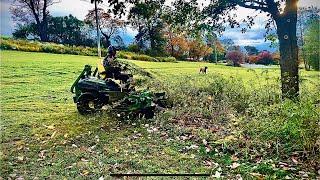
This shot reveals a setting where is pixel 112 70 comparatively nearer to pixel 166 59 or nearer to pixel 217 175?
pixel 166 59

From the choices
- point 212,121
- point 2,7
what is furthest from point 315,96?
point 2,7

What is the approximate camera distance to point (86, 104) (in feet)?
17.3

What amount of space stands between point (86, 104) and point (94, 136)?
110cm

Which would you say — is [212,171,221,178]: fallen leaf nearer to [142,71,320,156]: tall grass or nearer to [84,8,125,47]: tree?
[142,71,320,156]: tall grass

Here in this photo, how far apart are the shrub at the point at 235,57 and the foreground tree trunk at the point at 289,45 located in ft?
2.33

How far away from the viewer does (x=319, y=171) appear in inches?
131

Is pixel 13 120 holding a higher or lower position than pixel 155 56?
lower

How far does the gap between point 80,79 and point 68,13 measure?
1047 millimetres

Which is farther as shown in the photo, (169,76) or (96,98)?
(169,76)

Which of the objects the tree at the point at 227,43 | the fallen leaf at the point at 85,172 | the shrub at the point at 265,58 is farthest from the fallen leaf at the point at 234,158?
the shrub at the point at 265,58

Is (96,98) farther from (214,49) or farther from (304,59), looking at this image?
(304,59)

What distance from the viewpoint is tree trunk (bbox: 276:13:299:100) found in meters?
6.46

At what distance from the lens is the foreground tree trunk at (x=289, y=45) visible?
6457 mm

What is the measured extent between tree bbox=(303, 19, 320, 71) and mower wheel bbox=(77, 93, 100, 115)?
4388 mm
